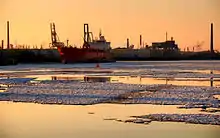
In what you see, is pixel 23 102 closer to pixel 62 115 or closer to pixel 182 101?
pixel 62 115

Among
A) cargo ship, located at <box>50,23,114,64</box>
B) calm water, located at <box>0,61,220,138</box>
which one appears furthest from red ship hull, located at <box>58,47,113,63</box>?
calm water, located at <box>0,61,220,138</box>

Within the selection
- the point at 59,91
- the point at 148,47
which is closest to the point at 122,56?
the point at 148,47

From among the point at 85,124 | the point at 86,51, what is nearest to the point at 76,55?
the point at 86,51

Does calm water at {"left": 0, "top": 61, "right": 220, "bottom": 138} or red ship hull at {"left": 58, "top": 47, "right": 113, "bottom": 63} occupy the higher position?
red ship hull at {"left": 58, "top": 47, "right": 113, "bottom": 63}

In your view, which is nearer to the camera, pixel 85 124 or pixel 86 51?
pixel 85 124

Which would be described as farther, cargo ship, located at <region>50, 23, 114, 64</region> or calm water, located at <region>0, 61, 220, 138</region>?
cargo ship, located at <region>50, 23, 114, 64</region>

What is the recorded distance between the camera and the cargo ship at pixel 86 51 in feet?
224

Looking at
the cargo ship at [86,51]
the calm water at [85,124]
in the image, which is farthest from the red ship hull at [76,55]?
the calm water at [85,124]

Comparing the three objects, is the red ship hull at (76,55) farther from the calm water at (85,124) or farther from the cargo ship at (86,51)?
the calm water at (85,124)

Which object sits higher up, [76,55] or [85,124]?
[76,55]

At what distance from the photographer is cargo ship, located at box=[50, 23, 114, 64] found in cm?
6825

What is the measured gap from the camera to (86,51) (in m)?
68.7

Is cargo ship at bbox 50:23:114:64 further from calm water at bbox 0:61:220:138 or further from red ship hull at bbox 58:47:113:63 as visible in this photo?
calm water at bbox 0:61:220:138

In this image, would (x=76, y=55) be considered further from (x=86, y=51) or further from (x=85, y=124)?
(x=85, y=124)
